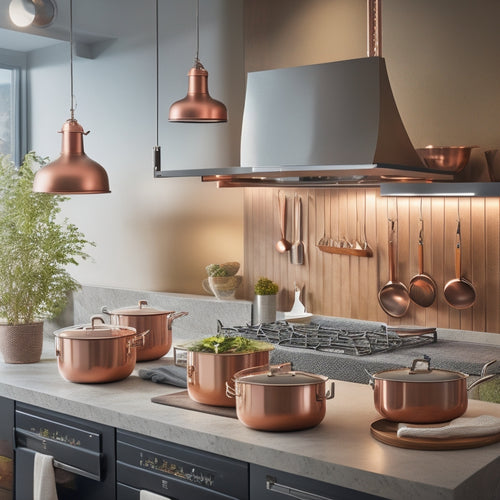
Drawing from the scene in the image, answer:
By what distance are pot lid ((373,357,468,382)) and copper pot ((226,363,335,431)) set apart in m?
0.18

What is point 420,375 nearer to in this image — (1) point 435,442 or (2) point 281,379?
(1) point 435,442

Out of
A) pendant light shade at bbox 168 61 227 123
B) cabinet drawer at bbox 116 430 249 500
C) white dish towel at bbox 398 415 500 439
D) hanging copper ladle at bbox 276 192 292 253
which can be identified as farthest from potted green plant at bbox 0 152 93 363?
white dish towel at bbox 398 415 500 439

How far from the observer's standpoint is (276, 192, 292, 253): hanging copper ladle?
4695mm

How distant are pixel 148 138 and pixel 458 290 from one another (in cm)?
235

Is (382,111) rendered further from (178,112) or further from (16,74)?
(16,74)

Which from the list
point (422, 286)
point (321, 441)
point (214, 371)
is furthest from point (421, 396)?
point (422, 286)

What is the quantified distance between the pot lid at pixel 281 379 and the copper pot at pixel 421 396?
6.8 inches

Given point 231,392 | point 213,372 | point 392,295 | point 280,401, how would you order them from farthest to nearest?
1. point 392,295
2. point 213,372
3. point 231,392
4. point 280,401

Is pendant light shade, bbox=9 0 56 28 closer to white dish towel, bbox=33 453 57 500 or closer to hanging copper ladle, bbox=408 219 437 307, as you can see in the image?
hanging copper ladle, bbox=408 219 437 307

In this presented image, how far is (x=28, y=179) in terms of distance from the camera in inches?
140

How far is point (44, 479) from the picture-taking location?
2609mm

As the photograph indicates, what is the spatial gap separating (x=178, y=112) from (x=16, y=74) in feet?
8.79

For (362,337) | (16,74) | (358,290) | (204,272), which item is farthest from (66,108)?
(362,337)

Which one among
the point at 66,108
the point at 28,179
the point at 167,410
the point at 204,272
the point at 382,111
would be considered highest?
the point at 66,108
